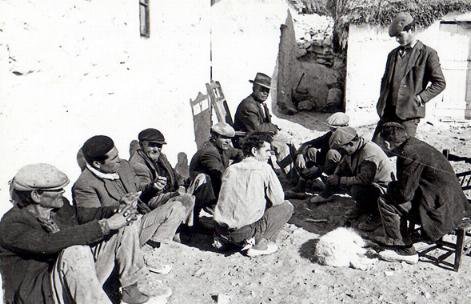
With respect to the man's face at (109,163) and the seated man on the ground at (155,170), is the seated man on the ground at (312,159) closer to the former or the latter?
the seated man on the ground at (155,170)

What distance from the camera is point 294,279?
4211 millimetres

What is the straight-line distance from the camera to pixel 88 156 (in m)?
3.86

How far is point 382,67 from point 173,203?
6.16m

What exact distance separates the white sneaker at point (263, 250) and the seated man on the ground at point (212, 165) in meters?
0.80

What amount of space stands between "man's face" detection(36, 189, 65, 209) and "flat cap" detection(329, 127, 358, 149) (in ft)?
10.3

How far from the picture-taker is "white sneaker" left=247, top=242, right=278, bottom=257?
4535 millimetres

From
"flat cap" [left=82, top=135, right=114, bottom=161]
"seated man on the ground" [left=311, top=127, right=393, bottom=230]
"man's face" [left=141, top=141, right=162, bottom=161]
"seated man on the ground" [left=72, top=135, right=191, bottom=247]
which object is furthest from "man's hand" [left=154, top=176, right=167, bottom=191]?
"seated man on the ground" [left=311, top=127, right=393, bottom=230]

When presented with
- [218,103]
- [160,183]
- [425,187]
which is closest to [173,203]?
[160,183]

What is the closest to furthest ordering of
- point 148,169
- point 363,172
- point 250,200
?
1. point 250,200
2. point 148,169
3. point 363,172

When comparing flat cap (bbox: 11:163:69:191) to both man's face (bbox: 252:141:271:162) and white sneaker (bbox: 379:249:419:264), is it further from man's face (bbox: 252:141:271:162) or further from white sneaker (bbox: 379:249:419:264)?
white sneaker (bbox: 379:249:419:264)

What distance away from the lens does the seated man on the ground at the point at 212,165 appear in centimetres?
506

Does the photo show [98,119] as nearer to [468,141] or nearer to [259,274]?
[259,274]

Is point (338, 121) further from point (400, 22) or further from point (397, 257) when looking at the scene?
point (397, 257)

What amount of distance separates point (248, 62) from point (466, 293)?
6.80 m
